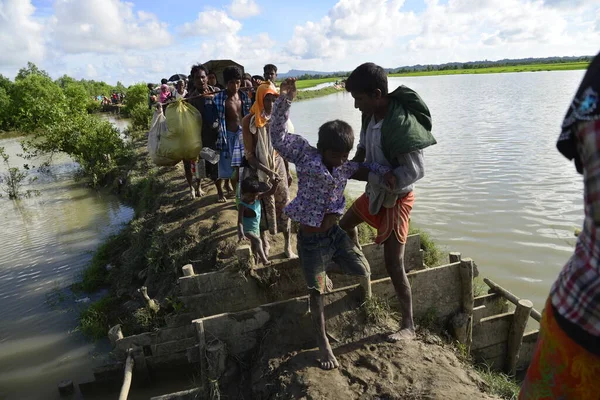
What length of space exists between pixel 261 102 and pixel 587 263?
3358 mm

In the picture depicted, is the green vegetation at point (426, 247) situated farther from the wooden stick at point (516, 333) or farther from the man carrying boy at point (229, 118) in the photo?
the man carrying boy at point (229, 118)

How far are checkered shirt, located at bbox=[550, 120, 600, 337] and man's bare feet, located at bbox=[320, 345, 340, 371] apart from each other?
5.50 feet

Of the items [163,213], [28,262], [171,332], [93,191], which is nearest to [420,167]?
[171,332]

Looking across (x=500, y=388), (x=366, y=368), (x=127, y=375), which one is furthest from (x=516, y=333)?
(x=127, y=375)

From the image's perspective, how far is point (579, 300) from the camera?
1.15 meters

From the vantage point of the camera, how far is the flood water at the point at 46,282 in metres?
5.04

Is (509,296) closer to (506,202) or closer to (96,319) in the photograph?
(506,202)

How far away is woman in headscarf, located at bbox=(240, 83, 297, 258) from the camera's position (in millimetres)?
4039

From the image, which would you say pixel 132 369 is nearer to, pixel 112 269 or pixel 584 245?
pixel 112 269

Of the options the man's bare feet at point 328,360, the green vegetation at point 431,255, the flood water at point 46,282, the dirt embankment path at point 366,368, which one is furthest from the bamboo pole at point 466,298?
the flood water at point 46,282

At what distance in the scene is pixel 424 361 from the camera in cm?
271

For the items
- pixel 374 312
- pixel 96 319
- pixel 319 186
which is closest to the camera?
pixel 319 186

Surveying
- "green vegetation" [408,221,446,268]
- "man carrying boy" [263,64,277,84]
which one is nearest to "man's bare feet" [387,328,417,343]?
"green vegetation" [408,221,446,268]

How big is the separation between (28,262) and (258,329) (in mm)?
→ 7150
